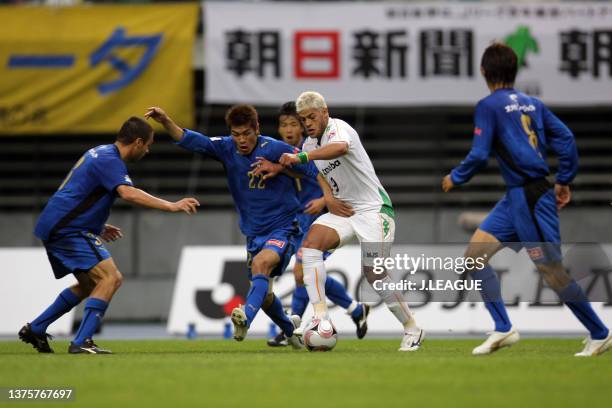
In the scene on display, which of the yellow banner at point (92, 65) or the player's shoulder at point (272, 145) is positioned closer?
the player's shoulder at point (272, 145)

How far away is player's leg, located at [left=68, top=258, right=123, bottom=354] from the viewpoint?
32.7ft

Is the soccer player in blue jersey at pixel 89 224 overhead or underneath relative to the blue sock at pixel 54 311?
overhead

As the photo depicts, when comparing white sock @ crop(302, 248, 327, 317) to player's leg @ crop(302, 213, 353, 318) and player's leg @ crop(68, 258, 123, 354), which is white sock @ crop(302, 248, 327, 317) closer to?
player's leg @ crop(302, 213, 353, 318)

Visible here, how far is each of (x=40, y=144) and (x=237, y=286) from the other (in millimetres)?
6813

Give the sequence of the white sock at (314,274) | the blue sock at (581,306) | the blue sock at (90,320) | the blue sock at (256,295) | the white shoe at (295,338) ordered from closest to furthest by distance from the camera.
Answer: the blue sock at (581,306) < the blue sock at (256,295) < the blue sock at (90,320) < the white sock at (314,274) < the white shoe at (295,338)

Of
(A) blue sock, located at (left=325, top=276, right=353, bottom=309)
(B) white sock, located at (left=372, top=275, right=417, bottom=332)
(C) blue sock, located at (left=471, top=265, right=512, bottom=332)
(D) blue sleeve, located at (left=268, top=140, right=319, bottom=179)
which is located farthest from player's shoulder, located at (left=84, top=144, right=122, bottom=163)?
(C) blue sock, located at (left=471, top=265, right=512, bottom=332)

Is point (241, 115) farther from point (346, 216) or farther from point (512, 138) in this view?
point (512, 138)

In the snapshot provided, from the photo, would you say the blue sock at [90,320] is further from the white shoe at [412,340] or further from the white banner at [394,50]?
the white banner at [394,50]

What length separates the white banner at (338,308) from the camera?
49.1 feet

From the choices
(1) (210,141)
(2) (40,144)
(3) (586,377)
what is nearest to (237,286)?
(1) (210,141)

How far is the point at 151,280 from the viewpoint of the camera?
20062 millimetres

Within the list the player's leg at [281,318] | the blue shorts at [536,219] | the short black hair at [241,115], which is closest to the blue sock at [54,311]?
the player's leg at [281,318]

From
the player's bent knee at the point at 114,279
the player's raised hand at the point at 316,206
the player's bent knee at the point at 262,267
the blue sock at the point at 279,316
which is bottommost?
the blue sock at the point at 279,316

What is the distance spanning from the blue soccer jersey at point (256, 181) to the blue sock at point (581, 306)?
105 inches
